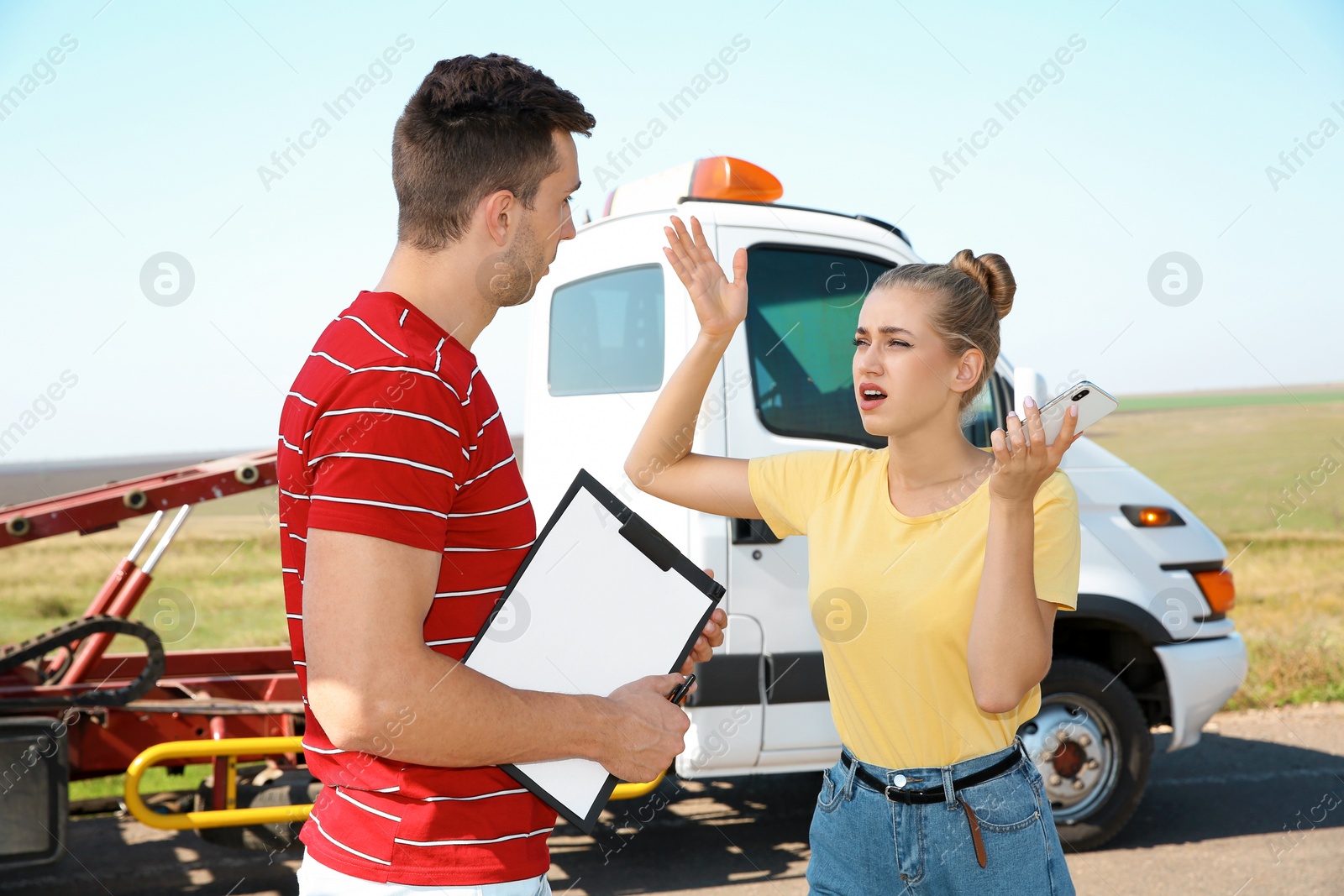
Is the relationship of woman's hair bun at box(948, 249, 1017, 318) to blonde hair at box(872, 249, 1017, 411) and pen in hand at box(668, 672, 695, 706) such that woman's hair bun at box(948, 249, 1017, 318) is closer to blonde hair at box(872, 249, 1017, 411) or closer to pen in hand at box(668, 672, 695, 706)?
blonde hair at box(872, 249, 1017, 411)

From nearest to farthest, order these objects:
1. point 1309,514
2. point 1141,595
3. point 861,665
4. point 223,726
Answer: point 861,665 → point 223,726 → point 1141,595 → point 1309,514

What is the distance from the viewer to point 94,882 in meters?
4.38

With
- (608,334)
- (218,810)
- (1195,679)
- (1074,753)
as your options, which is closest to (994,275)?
(608,334)

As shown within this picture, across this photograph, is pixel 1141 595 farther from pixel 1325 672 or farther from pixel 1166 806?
pixel 1325 672

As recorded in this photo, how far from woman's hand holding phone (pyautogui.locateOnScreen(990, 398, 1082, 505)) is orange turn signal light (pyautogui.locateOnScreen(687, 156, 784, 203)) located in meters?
2.74

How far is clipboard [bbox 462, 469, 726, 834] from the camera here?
1.45 meters

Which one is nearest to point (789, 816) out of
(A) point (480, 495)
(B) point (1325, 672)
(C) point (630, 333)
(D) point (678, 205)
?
(C) point (630, 333)

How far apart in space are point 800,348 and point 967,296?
76.8 inches

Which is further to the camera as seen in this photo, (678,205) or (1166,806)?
(1166,806)

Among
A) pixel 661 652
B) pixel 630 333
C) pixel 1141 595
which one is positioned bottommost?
pixel 1141 595

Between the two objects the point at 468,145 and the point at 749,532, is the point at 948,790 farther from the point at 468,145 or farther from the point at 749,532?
the point at 749,532

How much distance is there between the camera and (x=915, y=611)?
74.7 inches

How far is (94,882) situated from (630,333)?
3.26m

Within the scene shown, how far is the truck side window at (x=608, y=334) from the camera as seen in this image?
4.17 meters
